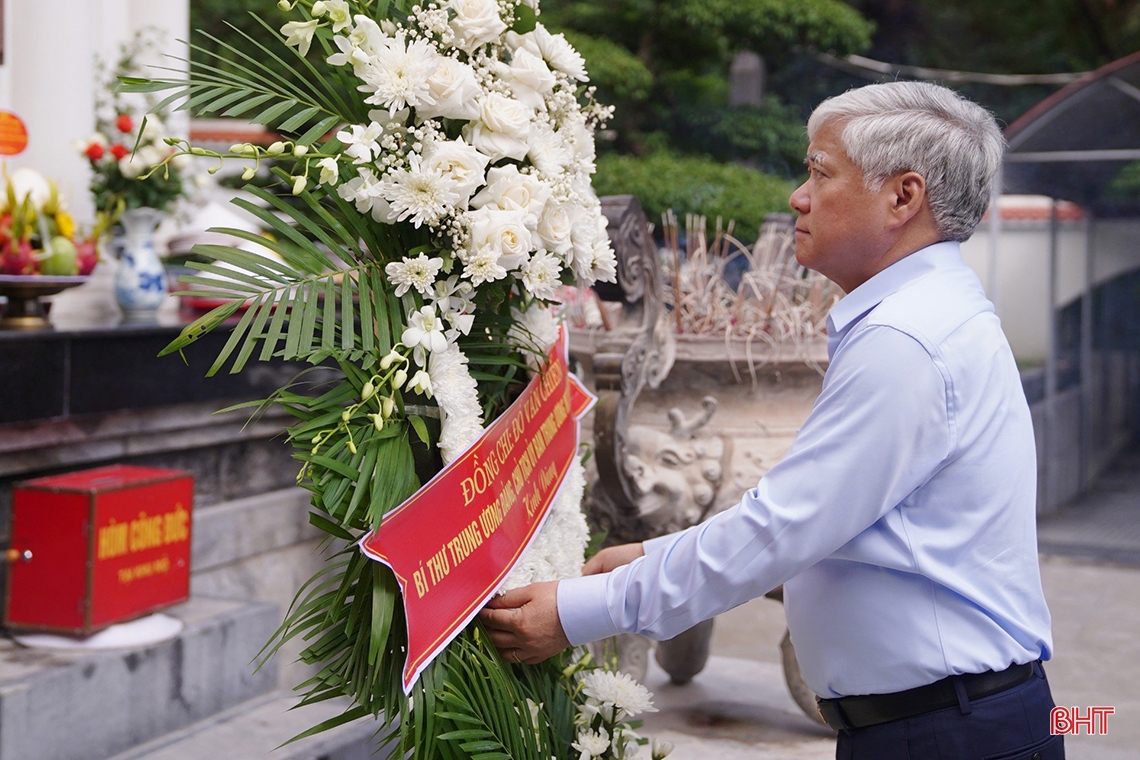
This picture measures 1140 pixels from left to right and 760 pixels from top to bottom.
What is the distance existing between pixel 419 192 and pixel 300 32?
245 millimetres

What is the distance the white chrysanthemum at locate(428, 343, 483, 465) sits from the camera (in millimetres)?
1469

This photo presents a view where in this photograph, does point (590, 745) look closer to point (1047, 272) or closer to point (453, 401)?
point (453, 401)

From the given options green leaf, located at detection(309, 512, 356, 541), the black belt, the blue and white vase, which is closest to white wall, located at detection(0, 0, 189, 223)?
the blue and white vase

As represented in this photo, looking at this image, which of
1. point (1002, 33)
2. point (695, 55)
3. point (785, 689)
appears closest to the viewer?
point (785, 689)

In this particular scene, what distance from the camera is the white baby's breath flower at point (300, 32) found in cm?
140

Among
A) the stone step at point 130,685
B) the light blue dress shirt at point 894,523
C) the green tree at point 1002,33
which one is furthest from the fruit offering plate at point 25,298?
the green tree at point 1002,33

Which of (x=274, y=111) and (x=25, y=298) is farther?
(x=25, y=298)

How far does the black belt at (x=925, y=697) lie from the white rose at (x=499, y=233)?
0.75 m

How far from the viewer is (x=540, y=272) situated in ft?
5.03

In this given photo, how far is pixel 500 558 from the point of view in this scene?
1558 mm

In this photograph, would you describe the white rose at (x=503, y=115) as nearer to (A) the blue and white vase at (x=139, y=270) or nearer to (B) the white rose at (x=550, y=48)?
(B) the white rose at (x=550, y=48)

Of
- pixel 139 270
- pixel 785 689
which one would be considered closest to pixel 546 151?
pixel 785 689

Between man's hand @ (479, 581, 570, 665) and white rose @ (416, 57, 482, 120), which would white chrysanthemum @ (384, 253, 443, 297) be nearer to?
white rose @ (416, 57, 482, 120)

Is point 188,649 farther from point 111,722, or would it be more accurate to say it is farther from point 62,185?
point 62,185
